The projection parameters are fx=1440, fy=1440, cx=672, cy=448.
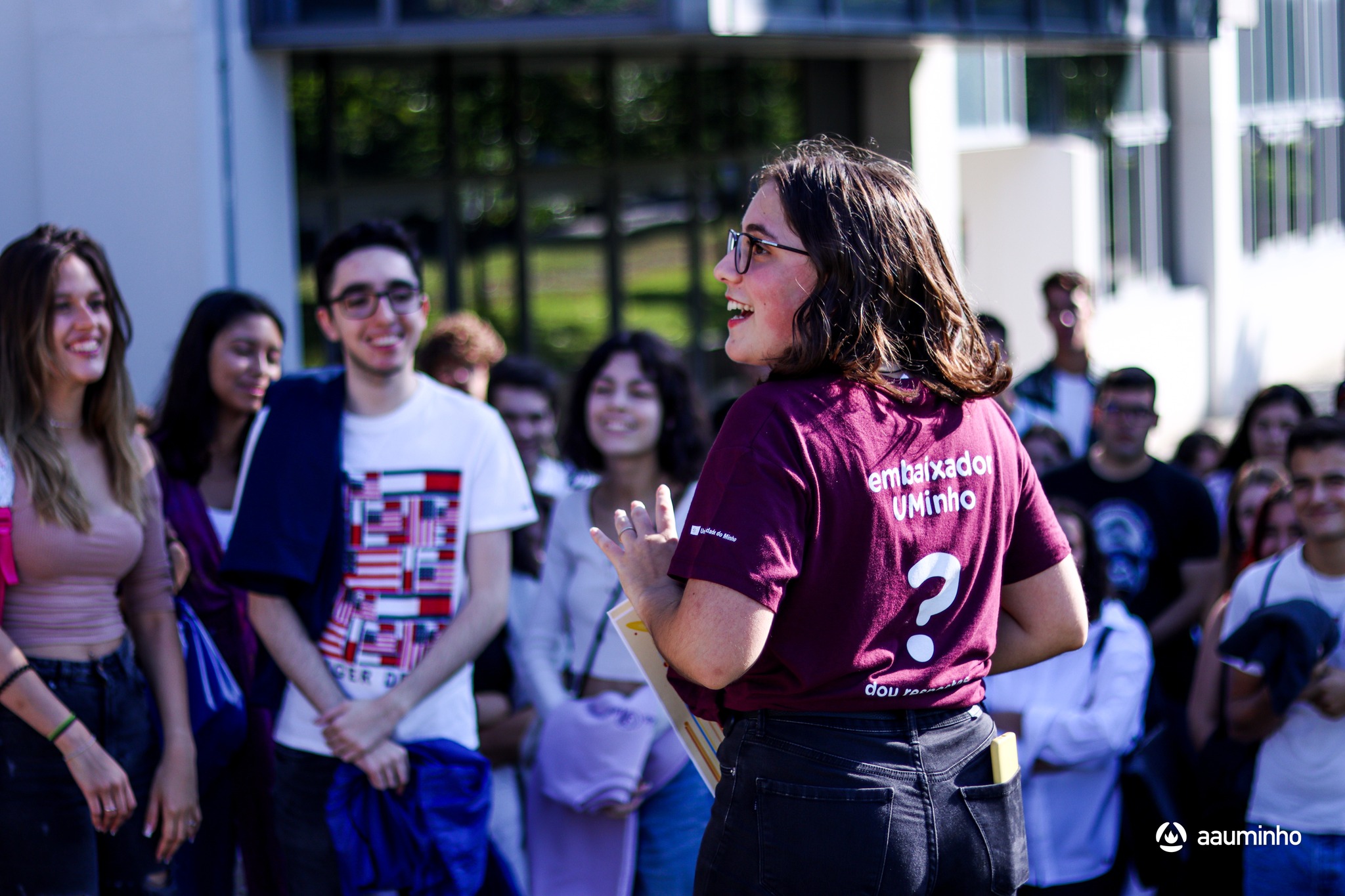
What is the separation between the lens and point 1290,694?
379 centimetres

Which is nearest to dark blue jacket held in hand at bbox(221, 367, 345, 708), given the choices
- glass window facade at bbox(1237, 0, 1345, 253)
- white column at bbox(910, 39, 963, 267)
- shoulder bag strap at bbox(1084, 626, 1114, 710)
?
shoulder bag strap at bbox(1084, 626, 1114, 710)

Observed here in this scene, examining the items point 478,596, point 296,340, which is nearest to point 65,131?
point 296,340

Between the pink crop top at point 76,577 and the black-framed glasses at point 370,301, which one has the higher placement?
the black-framed glasses at point 370,301

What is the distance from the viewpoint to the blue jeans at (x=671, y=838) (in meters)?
3.86

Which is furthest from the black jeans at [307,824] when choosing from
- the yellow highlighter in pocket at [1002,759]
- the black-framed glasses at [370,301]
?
the yellow highlighter in pocket at [1002,759]

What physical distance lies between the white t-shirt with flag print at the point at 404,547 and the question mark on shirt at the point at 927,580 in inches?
58.0

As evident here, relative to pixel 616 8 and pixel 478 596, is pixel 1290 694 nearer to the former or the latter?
pixel 478 596

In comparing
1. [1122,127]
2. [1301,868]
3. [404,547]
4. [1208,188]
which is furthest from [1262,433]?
[1208,188]

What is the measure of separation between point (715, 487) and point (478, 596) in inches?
55.4

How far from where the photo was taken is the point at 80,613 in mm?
3445

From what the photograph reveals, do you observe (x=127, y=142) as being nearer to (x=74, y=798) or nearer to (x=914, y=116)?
(x=74, y=798)

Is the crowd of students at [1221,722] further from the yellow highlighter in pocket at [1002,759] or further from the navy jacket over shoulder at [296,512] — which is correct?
the navy jacket over shoulder at [296,512]

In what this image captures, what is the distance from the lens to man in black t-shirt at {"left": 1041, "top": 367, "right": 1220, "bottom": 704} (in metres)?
5.06

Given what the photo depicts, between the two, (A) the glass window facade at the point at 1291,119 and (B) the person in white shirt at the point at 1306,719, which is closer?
(B) the person in white shirt at the point at 1306,719
